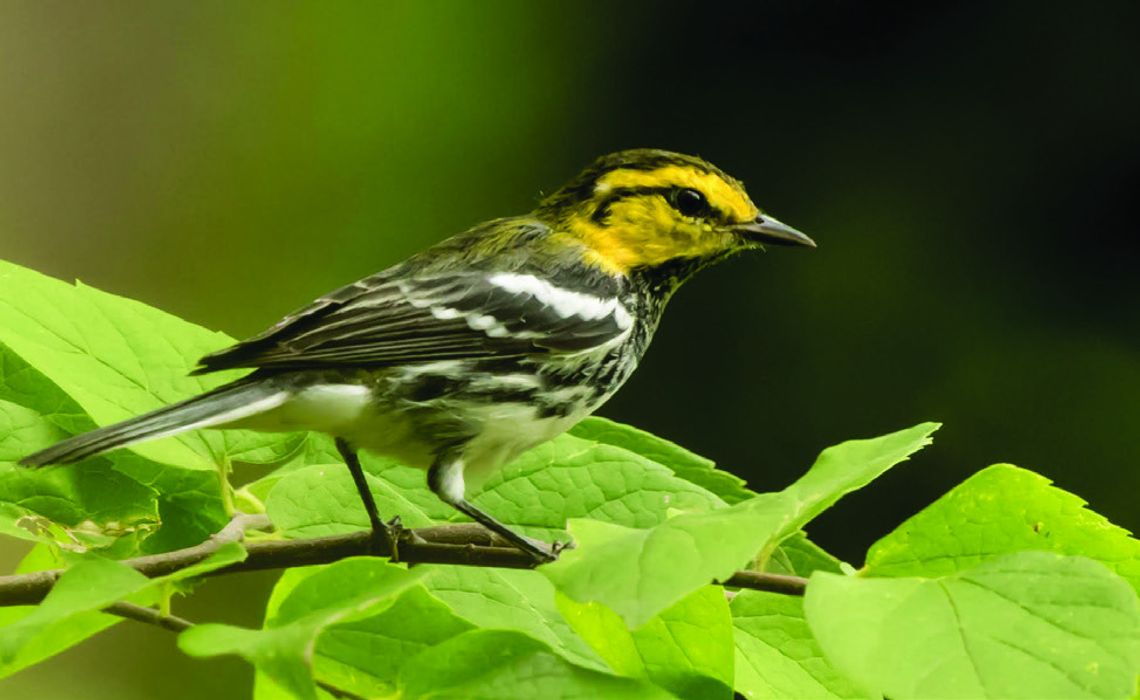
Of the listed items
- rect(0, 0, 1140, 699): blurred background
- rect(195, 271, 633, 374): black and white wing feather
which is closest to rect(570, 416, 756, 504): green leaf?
rect(195, 271, 633, 374): black and white wing feather

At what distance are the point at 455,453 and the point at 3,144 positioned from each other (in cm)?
441

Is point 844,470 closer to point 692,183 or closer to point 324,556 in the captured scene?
point 324,556

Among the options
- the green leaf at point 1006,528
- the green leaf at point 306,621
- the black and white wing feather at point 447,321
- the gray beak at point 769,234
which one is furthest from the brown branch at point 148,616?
the gray beak at point 769,234

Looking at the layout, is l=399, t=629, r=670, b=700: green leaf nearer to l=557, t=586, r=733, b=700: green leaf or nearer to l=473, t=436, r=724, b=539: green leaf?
l=557, t=586, r=733, b=700: green leaf

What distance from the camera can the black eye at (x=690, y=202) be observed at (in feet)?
8.46

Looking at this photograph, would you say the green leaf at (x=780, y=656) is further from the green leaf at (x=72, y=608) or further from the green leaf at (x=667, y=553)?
the green leaf at (x=72, y=608)

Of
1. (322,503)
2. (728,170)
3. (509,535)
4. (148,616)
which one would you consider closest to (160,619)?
(148,616)

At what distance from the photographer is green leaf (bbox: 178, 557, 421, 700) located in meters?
0.98

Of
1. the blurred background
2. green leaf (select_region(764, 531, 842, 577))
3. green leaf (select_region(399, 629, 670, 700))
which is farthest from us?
the blurred background

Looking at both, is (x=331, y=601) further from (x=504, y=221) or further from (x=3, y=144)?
(x=3, y=144)

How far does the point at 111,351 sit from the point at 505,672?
698 millimetres

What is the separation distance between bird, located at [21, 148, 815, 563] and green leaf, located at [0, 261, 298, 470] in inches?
1.4

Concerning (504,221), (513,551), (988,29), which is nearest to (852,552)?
(988,29)

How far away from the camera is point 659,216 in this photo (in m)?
2.58
